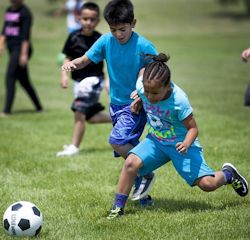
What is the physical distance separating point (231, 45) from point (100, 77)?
69.3ft

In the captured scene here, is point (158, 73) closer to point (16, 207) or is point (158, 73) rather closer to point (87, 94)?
point (16, 207)

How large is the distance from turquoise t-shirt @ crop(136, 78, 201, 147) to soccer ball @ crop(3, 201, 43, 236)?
133 centimetres

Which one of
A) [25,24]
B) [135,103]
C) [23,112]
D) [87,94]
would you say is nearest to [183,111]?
[135,103]

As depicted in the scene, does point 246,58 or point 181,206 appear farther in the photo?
point 246,58

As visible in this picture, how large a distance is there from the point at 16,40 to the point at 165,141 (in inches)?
287

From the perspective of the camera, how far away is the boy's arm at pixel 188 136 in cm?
504

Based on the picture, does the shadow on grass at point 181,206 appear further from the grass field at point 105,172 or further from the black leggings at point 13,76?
the black leggings at point 13,76

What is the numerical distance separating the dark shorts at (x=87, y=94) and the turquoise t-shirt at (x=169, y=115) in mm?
2912

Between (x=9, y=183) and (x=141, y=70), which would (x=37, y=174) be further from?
(x=141, y=70)

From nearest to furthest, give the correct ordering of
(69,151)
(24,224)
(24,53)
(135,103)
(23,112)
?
(24,224), (135,103), (69,151), (24,53), (23,112)

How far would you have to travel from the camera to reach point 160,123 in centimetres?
540

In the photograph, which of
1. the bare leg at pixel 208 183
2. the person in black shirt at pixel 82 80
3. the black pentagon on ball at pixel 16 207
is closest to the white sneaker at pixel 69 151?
the person in black shirt at pixel 82 80

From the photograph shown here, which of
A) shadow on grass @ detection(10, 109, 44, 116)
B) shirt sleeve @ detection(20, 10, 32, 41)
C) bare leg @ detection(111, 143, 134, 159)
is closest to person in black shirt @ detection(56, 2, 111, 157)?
bare leg @ detection(111, 143, 134, 159)

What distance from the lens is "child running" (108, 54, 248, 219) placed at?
205 inches
